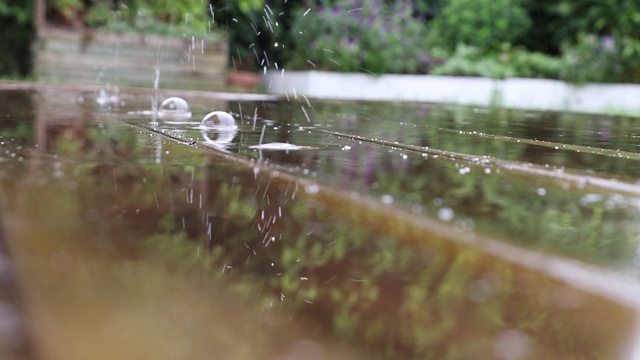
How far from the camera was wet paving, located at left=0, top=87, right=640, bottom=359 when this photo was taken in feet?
2.01

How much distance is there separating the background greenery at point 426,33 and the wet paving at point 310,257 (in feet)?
19.6

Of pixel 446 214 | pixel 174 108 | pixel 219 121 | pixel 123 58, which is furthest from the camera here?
pixel 123 58

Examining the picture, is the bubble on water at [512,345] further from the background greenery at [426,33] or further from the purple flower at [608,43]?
the purple flower at [608,43]

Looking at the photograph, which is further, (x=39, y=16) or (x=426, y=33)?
(x=426, y=33)

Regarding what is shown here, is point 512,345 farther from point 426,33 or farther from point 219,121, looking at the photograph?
point 426,33

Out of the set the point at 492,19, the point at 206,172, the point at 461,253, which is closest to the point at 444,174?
the point at 206,172

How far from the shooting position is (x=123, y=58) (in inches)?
326

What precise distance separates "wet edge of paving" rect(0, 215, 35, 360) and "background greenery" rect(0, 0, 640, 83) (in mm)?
6977

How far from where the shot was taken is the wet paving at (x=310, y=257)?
61 cm

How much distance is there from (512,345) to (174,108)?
10.2 feet

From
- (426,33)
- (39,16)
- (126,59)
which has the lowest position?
(126,59)

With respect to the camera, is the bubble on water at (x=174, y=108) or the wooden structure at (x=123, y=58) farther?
the wooden structure at (x=123, y=58)

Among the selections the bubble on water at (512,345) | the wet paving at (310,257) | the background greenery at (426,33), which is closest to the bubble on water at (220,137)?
the wet paving at (310,257)

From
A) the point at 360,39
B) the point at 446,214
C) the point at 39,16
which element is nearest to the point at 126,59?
the point at 39,16
